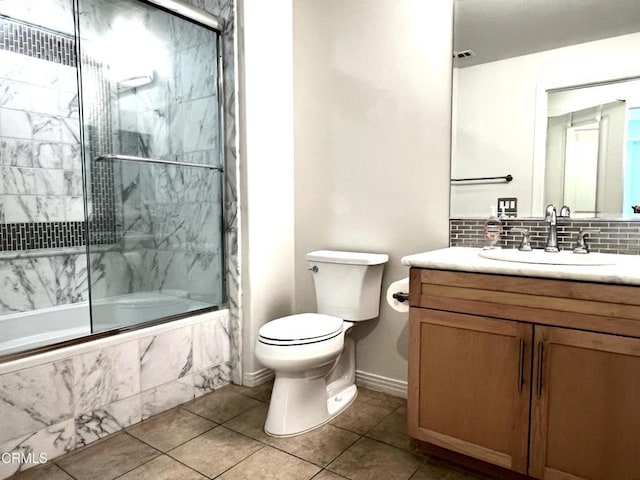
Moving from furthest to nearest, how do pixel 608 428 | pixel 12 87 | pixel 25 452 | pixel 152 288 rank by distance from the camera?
pixel 12 87, pixel 152 288, pixel 25 452, pixel 608 428

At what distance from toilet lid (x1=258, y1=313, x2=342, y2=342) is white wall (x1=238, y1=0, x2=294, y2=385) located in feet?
1.56

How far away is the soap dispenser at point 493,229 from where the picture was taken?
186 cm

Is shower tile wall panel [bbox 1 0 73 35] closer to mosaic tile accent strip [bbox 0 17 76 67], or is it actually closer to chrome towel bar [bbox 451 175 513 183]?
mosaic tile accent strip [bbox 0 17 76 67]

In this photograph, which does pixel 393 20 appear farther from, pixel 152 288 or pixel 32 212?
pixel 32 212

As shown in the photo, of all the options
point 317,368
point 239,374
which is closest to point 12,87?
point 239,374

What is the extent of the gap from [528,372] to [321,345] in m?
0.82

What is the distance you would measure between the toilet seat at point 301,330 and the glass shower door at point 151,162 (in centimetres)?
63

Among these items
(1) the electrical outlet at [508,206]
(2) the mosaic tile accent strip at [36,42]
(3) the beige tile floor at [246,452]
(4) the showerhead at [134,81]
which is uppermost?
(2) the mosaic tile accent strip at [36,42]

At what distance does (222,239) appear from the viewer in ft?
7.97

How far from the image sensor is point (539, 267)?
135 centimetres

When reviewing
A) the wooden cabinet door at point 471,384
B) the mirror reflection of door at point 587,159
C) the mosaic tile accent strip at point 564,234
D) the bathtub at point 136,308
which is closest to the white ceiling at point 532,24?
the mirror reflection of door at point 587,159

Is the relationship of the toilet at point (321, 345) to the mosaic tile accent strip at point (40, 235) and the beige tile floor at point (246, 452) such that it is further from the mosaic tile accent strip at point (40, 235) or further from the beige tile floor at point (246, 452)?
the mosaic tile accent strip at point (40, 235)

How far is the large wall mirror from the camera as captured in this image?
165 cm

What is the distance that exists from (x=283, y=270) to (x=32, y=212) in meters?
1.60
